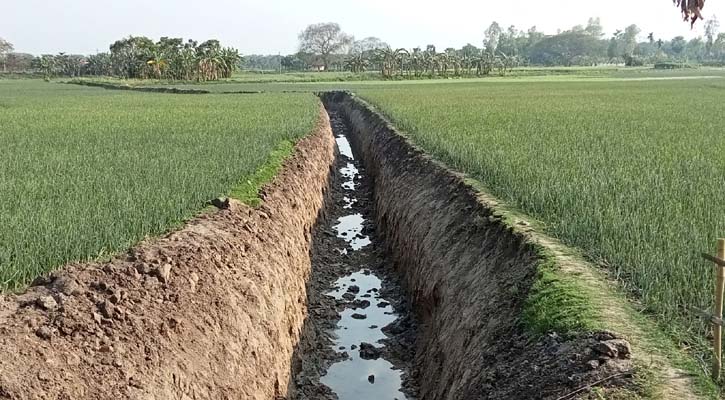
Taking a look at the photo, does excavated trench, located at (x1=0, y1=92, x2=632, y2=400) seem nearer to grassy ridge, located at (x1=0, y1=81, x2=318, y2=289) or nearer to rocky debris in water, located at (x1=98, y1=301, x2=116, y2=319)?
rocky debris in water, located at (x1=98, y1=301, x2=116, y2=319)

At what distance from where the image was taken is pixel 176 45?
74.0m

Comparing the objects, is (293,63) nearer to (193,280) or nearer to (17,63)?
(17,63)

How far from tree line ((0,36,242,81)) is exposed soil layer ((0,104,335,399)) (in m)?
61.0

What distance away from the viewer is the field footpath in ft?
13.7

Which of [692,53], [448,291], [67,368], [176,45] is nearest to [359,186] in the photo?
[448,291]

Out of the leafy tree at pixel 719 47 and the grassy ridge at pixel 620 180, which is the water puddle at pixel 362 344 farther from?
the leafy tree at pixel 719 47

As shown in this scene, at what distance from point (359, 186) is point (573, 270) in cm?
1217

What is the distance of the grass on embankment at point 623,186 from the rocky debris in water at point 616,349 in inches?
10.9

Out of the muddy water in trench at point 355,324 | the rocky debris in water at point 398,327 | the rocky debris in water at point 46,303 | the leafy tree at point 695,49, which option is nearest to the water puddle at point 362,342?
the muddy water in trench at point 355,324

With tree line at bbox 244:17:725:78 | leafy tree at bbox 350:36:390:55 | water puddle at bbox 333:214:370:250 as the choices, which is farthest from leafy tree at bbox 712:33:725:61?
water puddle at bbox 333:214:370:250

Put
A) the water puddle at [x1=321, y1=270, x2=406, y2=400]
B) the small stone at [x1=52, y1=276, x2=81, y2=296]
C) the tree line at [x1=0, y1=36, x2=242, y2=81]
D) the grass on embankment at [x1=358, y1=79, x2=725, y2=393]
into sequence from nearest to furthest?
the small stone at [x1=52, y1=276, x2=81, y2=296] < the grass on embankment at [x1=358, y1=79, x2=725, y2=393] < the water puddle at [x1=321, y1=270, x2=406, y2=400] < the tree line at [x1=0, y1=36, x2=242, y2=81]

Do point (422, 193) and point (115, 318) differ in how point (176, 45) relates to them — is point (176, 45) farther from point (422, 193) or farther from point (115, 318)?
point (115, 318)

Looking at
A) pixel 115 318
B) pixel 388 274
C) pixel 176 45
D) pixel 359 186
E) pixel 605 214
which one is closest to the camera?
pixel 115 318

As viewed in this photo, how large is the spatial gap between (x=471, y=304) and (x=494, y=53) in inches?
4464
